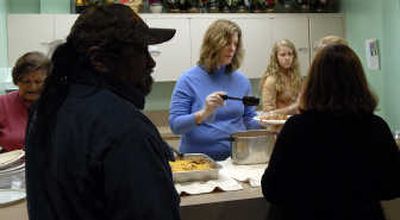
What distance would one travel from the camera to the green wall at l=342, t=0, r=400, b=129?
370 centimetres

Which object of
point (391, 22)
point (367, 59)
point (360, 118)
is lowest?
point (360, 118)

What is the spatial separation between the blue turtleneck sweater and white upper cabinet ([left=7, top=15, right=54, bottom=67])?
1.76 meters

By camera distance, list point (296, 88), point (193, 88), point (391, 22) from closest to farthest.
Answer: point (193, 88) < point (296, 88) < point (391, 22)

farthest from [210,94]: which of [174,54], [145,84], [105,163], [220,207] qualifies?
[174,54]

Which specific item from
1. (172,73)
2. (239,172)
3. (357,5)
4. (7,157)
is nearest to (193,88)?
(239,172)

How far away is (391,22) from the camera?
372 centimetres

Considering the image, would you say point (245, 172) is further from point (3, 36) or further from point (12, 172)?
point (3, 36)

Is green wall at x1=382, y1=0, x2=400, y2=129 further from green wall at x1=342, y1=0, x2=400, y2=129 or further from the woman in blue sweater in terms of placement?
the woman in blue sweater

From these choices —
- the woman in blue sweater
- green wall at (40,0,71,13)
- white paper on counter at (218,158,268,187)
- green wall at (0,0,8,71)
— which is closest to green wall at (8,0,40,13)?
green wall at (40,0,71,13)

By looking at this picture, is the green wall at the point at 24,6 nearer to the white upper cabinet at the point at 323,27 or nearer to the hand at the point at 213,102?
the white upper cabinet at the point at 323,27

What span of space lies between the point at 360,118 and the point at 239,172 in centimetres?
59

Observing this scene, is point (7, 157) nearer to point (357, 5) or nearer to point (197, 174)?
point (197, 174)

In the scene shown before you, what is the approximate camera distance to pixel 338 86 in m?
1.58

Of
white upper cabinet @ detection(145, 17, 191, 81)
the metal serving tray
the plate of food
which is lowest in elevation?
the metal serving tray
